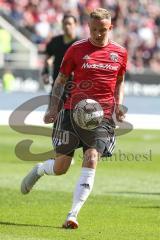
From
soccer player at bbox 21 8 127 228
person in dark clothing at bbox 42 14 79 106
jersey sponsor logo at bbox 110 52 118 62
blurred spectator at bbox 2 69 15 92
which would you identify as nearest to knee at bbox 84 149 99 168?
soccer player at bbox 21 8 127 228

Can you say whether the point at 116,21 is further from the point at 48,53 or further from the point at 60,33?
the point at 48,53

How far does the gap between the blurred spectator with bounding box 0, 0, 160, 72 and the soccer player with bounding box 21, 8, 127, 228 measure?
23340 millimetres

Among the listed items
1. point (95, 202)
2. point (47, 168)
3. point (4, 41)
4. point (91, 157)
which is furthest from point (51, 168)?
point (4, 41)

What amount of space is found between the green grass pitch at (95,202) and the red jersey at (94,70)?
48.7 inches

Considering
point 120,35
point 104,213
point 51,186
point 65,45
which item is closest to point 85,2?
point 120,35

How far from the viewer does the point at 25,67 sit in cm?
3147

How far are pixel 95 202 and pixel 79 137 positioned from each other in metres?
2.25

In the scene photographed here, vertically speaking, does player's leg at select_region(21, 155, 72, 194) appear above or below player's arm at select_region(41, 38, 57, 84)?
above

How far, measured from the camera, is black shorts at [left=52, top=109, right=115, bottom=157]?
27.7ft

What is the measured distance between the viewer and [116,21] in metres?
34.1

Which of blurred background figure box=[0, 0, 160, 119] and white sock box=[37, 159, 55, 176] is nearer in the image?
white sock box=[37, 159, 55, 176]

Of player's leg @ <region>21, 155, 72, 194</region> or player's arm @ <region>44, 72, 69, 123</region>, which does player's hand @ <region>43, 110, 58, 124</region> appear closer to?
player's arm @ <region>44, 72, 69, 123</region>

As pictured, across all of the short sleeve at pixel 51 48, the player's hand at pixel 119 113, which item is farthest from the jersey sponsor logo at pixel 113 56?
the short sleeve at pixel 51 48

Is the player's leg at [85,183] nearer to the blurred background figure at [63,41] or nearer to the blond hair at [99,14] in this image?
the blond hair at [99,14]
